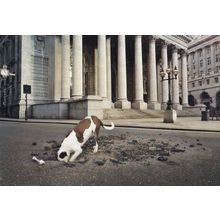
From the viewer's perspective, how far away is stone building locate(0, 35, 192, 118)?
9.27 meters

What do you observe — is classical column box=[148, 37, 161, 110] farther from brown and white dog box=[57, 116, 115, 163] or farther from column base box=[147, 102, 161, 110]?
brown and white dog box=[57, 116, 115, 163]

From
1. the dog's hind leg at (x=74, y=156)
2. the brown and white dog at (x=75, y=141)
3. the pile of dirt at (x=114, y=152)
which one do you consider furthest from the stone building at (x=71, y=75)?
the dog's hind leg at (x=74, y=156)

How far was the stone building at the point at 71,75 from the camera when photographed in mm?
9266

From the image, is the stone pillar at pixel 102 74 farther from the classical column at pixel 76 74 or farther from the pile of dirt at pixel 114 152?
the pile of dirt at pixel 114 152

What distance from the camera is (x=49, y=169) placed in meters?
2.44

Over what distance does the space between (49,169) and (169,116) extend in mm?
Answer: 8485

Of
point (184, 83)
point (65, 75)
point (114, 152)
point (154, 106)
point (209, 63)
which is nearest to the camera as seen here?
point (114, 152)

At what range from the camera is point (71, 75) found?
15.0 metres

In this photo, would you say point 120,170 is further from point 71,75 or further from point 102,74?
point 102,74

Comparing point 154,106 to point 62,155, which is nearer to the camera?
point 62,155

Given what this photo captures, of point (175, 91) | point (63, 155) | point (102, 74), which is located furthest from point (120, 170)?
point (175, 91)

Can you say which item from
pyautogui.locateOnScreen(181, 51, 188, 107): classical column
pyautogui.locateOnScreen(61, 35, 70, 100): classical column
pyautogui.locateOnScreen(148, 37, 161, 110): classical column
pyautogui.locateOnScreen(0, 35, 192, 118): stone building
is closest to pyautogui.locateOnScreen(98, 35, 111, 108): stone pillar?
pyautogui.locateOnScreen(0, 35, 192, 118): stone building
